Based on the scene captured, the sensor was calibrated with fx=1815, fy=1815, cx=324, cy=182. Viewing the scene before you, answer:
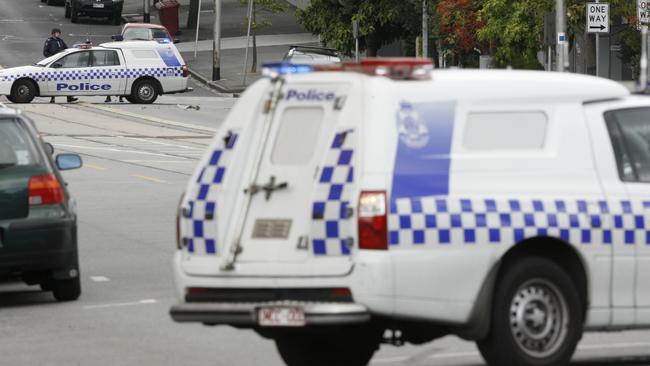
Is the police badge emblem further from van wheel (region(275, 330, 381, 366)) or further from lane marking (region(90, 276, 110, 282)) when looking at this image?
lane marking (region(90, 276, 110, 282))

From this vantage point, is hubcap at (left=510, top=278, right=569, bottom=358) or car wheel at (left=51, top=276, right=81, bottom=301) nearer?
hubcap at (left=510, top=278, right=569, bottom=358)

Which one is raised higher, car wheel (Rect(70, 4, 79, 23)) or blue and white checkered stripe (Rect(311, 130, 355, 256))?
car wheel (Rect(70, 4, 79, 23))

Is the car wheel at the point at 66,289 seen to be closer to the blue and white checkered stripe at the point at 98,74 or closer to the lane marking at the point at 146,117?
the lane marking at the point at 146,117

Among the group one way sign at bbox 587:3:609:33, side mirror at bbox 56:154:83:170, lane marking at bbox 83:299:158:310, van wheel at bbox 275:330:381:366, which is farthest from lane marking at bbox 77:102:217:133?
van wheel at bbox 275:330:381:366

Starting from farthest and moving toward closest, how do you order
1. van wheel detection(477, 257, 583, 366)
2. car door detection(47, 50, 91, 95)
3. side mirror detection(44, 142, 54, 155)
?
car door detection(47, 50, 91, 95) < side mirror detection(44, 142, 54, 155) < van wheel detection(477, 257, 583, 366)

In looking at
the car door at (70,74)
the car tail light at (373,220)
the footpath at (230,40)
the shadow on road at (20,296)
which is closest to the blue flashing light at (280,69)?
the car tail light at (373,220)

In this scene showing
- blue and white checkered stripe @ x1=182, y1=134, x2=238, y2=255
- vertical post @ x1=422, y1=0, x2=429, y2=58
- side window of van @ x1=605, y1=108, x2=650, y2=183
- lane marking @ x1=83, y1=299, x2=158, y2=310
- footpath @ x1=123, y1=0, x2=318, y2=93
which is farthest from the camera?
footpath @ x1=123, y1=0, x2=318, y2=93

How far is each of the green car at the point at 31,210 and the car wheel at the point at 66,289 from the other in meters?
0.12

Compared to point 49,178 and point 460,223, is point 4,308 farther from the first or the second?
point 460,223

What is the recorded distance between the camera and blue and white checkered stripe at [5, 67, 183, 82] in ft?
136

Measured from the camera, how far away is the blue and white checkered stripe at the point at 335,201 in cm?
884

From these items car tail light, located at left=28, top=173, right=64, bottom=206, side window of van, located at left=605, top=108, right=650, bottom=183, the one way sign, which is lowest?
car tail light, located at left=28, top=173, right=64, bottom=206

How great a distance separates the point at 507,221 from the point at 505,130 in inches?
19.0

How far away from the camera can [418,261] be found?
29.0 feet
